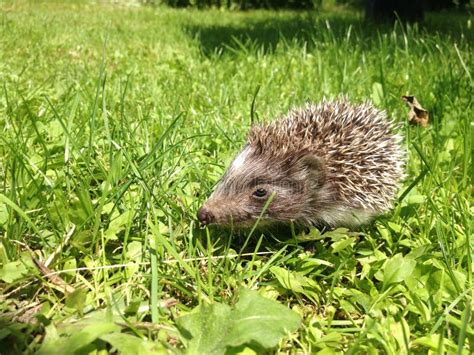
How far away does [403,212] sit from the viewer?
289 cm

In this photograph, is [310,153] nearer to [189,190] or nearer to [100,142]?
[189,190]

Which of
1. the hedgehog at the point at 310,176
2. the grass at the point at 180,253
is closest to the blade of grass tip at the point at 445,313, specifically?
the grass at the point at 180,253

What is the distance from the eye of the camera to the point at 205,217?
98.3 inches

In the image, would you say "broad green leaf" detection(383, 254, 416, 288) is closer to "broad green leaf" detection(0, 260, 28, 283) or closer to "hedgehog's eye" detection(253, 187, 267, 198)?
"hedgehog's eye" detection(253, 187, 267, 198)

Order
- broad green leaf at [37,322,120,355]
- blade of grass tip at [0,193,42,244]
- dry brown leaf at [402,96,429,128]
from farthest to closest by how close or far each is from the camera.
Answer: dry brown leaf at [402,96,429,128]
blade of grass tip at [0,193,42,244]
broad green leaf at [37,322,120,355]

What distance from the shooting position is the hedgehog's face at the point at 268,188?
276cm

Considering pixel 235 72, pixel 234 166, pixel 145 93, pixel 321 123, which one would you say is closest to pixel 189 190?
pixel 234 166

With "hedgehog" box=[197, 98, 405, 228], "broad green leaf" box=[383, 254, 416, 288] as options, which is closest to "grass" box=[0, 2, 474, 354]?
"broad green leaf" box=[383, 254, 416, 288]

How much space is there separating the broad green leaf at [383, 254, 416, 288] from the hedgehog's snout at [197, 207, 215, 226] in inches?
34.9

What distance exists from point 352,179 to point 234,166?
74cm

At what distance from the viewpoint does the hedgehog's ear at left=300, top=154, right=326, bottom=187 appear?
286 centimetres

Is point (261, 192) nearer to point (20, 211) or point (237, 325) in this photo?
point (237, 325)

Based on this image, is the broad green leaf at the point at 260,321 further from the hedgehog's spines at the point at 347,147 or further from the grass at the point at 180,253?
the hedgehog's spines at the point at 347,147

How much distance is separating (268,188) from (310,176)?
265 mm
